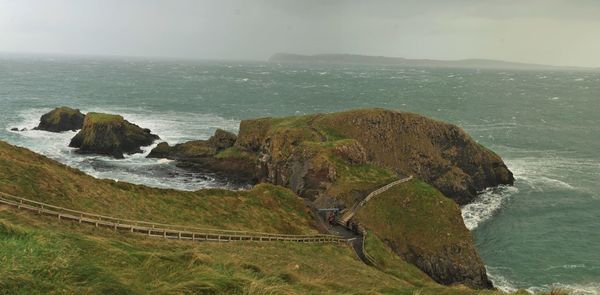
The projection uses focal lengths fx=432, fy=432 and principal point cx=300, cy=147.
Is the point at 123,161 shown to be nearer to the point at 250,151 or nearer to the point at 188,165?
the point at 188,165

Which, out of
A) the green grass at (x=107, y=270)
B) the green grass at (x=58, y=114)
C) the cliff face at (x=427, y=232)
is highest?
the green grass at (x=107, y=270)

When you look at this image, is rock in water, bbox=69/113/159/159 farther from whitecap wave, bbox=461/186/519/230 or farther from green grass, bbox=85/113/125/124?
whitecap wave, bbox=461/186/519/230

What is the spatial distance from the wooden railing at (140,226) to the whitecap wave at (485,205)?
33.3 meters

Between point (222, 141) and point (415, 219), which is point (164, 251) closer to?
point (415, 219)

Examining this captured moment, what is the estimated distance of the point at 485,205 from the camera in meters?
65.2

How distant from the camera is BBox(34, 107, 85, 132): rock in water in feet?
306

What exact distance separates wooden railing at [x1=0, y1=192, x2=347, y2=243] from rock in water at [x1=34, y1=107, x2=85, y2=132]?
76.1 m

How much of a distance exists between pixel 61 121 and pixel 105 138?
21143 mm

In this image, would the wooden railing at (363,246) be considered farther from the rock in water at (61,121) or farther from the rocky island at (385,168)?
the rock in water at (61,121)

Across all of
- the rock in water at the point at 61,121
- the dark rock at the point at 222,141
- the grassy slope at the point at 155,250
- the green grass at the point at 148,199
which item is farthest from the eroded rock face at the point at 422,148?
the rock in water at the point at 61,121

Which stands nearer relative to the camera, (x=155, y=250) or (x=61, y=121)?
(x=155, y=250)

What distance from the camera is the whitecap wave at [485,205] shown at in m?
59.4

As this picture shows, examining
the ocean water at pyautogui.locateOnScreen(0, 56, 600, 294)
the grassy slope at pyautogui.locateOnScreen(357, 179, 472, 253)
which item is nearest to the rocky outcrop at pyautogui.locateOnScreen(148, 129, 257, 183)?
the ocean water at pyautogui.locateOnScreen(0, 56, 600, 294)

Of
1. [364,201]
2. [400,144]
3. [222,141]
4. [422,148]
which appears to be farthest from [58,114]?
[422,148]
